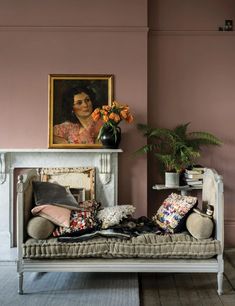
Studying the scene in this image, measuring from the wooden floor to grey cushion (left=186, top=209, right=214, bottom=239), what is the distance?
0.49m

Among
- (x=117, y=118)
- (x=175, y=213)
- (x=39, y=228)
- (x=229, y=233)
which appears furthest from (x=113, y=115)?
(x=229, y=233)

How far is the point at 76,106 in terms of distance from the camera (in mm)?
4129

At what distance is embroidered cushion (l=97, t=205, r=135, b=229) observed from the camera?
314 centimetres

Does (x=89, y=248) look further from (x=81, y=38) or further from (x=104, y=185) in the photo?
(x=81, y=38)

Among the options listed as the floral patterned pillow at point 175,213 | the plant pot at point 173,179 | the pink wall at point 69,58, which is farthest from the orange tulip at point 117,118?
the floral patterned pillow at point 175,213

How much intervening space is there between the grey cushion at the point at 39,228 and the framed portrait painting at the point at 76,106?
4.17 feet

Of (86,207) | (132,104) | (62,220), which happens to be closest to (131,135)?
(132,104)

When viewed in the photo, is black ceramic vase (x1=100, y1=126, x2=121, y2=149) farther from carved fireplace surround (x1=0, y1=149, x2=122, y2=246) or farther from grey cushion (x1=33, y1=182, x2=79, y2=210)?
grey cushion (x1=33, y1=182, x2=79, y2=210)

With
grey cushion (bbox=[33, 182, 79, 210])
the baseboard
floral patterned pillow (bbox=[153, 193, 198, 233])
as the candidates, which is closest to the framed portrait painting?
grey cushion (bbox=[33, 182, 79, 210])

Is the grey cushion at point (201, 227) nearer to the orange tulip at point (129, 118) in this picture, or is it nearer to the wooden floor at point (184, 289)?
the wooden floor at point (184, 289)

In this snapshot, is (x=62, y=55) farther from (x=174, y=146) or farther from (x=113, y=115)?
(x=174, y=146)

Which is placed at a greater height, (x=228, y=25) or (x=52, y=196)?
(x=228, y=25)

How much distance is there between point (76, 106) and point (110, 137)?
587 millimetres

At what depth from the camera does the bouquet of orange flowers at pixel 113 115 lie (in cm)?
382
